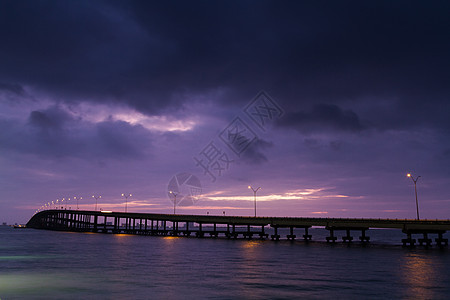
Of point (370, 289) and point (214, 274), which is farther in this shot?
point (214, 274)

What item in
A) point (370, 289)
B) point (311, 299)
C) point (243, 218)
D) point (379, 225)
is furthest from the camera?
point (243, 218)

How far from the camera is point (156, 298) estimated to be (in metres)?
28.4

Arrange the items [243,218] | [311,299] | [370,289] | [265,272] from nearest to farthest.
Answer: [311,299] < [370,289] < [265,272] < [243,218]

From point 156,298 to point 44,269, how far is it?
24.6 meters

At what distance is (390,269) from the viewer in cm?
4834

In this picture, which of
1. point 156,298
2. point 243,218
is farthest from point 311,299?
point 243,218

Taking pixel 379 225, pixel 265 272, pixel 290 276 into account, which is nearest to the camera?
pixel 290 276

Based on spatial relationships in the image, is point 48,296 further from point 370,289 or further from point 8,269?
point 370,289

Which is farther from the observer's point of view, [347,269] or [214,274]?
[347,269]

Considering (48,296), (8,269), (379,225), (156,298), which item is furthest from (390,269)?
(379,225)

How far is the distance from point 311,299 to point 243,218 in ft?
380

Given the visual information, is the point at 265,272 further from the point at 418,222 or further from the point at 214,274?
the point at 418,222

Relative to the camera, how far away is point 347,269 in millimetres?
47781

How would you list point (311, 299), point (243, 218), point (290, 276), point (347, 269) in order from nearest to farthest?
point (311, 299)
point (290, 276)
point (347, 269)
point (243, 218)
